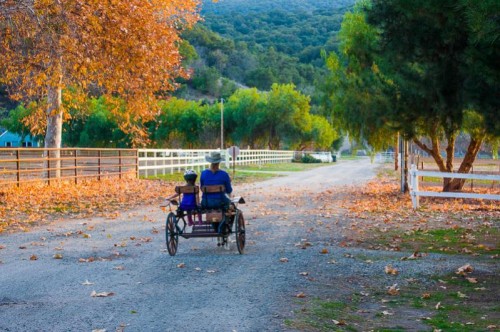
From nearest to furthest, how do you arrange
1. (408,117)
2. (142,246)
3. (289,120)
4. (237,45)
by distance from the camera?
(142,246) → (408,117) → (289,120) → (237,45)

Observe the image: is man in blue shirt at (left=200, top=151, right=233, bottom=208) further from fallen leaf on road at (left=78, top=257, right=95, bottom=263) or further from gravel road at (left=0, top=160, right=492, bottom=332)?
fallen leaf on road at (left=78, top=257, right=95, bottom=263)

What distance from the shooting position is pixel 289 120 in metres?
81.7

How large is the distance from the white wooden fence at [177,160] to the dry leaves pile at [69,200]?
7366 mm

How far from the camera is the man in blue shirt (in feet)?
35.8

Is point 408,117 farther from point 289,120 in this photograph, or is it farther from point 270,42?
point 270,42

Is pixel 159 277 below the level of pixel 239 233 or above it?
below

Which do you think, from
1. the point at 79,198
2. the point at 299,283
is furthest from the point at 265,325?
the point at 79,198

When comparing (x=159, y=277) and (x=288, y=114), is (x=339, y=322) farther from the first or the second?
(x=288, y=114)

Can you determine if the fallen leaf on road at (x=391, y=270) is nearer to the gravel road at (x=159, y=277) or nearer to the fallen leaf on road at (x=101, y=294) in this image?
the gravel road at (x=159, y=277)

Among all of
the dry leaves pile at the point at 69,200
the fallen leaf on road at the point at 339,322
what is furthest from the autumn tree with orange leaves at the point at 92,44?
the fallen leaf on road at the point at 339,322

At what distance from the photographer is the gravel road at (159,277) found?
21.5 ft

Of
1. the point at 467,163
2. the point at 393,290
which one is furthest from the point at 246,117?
the point at 393,290

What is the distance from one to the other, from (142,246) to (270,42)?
623 ft

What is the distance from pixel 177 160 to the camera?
4116 centimetres
